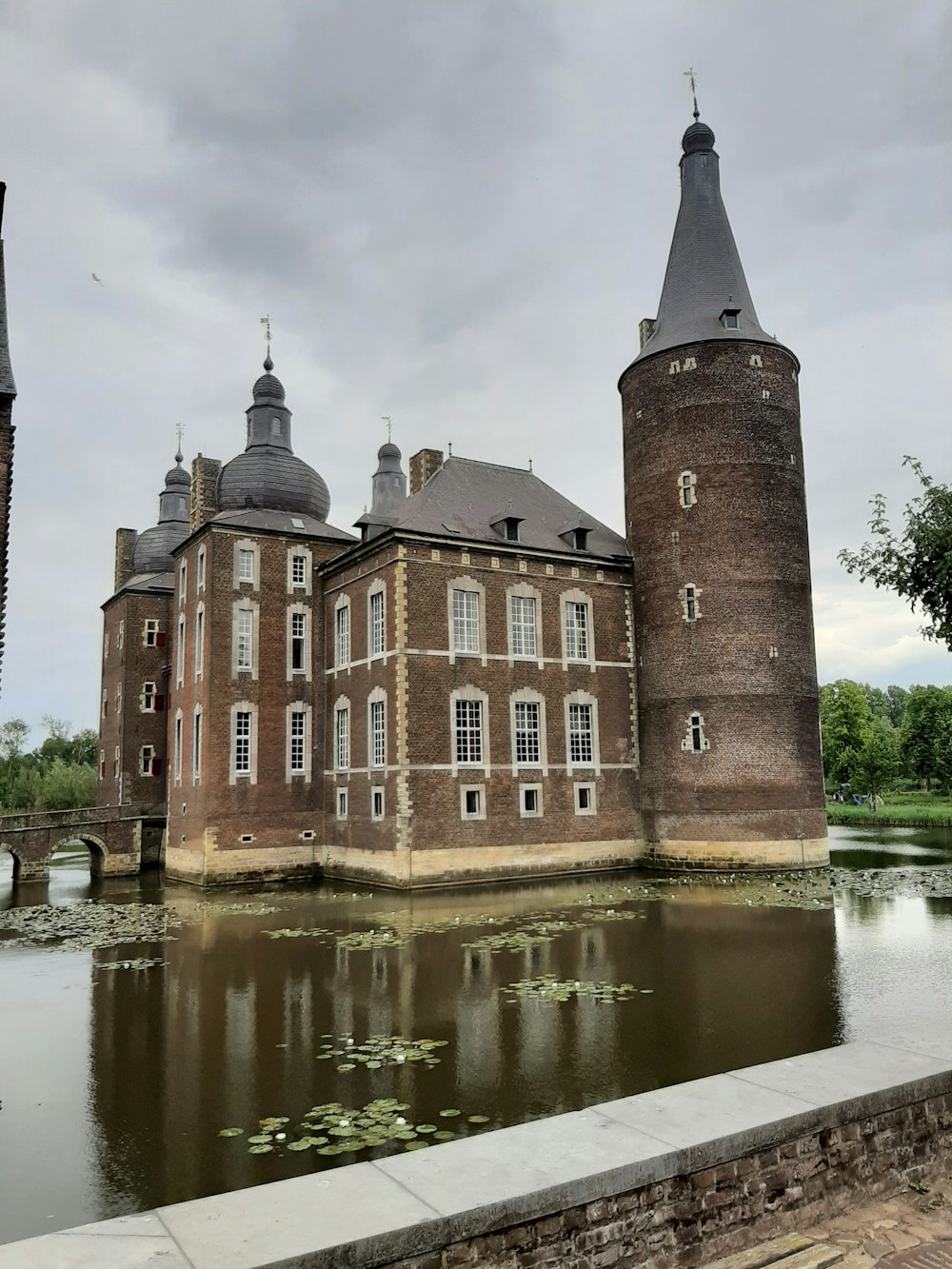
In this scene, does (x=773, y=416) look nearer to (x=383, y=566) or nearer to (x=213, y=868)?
(x=383, y=566)

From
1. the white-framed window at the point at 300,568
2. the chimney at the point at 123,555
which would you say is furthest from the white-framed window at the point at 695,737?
the chimney at the point at 123,555

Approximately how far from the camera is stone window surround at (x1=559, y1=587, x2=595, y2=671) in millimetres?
30656

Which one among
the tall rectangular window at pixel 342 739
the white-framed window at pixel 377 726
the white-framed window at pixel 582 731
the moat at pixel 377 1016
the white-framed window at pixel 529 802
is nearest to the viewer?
the moat at pixel 377 1016

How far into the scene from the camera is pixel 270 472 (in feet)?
108

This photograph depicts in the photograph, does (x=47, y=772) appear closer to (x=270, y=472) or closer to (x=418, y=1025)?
Answer: (x=270, y=472)

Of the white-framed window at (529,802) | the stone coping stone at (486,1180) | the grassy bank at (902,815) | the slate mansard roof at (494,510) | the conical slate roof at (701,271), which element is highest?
the conical slate roof at (701,271)

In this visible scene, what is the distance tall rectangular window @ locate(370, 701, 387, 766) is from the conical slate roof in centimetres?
1466

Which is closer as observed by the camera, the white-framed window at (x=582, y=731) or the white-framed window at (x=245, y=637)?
the white-framed window at (x=245, y=637)

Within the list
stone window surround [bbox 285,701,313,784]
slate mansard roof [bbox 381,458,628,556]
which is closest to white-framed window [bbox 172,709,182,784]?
stone window surround [bbox 285,701,313,784]

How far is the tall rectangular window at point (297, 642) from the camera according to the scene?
31219 mm

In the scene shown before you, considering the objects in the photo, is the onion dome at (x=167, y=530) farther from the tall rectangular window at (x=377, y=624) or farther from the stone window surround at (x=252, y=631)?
the tall rectangular window at (x=377, y=624)

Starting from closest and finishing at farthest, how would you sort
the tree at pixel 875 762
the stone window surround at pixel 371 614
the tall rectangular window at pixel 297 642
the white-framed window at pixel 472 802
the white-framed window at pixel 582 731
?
1. the white-framed window at pixel 472 802
2. the stone window surround at pixel 371 614
3. the white-framed window at pixel 582 731
4. the tall rectangular window at pixel 297 642
5. the tree at pixel 875 762

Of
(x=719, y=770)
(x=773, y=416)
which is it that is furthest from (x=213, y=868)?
(x=773, y=416)

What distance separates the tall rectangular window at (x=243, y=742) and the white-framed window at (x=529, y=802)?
8.61 metres
